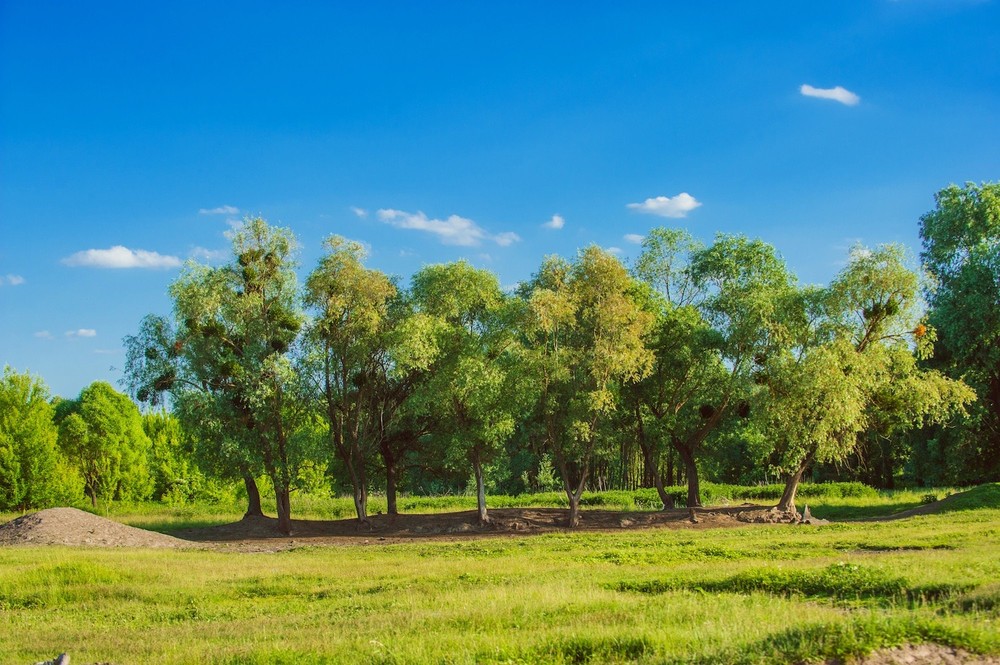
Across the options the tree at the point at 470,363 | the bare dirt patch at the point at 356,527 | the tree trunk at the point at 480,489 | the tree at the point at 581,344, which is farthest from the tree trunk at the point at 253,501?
the tree at the point at 581,344

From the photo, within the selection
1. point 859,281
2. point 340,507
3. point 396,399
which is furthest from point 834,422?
point 340,507

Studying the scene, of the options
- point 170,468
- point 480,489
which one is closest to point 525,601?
point 480,489

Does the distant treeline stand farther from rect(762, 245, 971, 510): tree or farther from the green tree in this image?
the green tree

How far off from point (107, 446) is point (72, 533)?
2779 cm

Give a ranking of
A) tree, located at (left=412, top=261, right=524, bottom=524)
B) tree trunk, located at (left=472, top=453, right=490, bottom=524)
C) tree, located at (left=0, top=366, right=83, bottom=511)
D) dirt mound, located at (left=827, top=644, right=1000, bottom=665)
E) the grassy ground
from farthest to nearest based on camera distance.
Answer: tree, located at (left=0, top=366, right=83, bottom=511)
tree trunk, located at (left=472, top=453, right=490, bottom=524)
tree, located at (left=412, top=261, right=524, bottom=524)
the grassy ground
dirt mound, located at (left=827, top=644, right=1000, bottom=665)

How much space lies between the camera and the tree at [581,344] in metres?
35.3

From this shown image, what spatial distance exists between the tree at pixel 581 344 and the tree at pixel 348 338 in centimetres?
727

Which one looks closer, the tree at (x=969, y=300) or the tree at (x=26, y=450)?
the tree at (x=969, y=300)

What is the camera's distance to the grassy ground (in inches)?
423

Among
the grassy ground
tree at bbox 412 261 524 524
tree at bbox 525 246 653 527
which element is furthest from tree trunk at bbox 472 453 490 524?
the grassy ground

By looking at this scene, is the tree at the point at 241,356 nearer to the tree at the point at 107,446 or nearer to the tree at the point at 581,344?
the tree at the point at 581,344

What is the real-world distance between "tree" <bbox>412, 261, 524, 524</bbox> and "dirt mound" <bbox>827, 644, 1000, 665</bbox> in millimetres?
27094

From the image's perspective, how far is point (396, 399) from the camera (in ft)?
136

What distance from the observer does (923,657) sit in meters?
9.91
